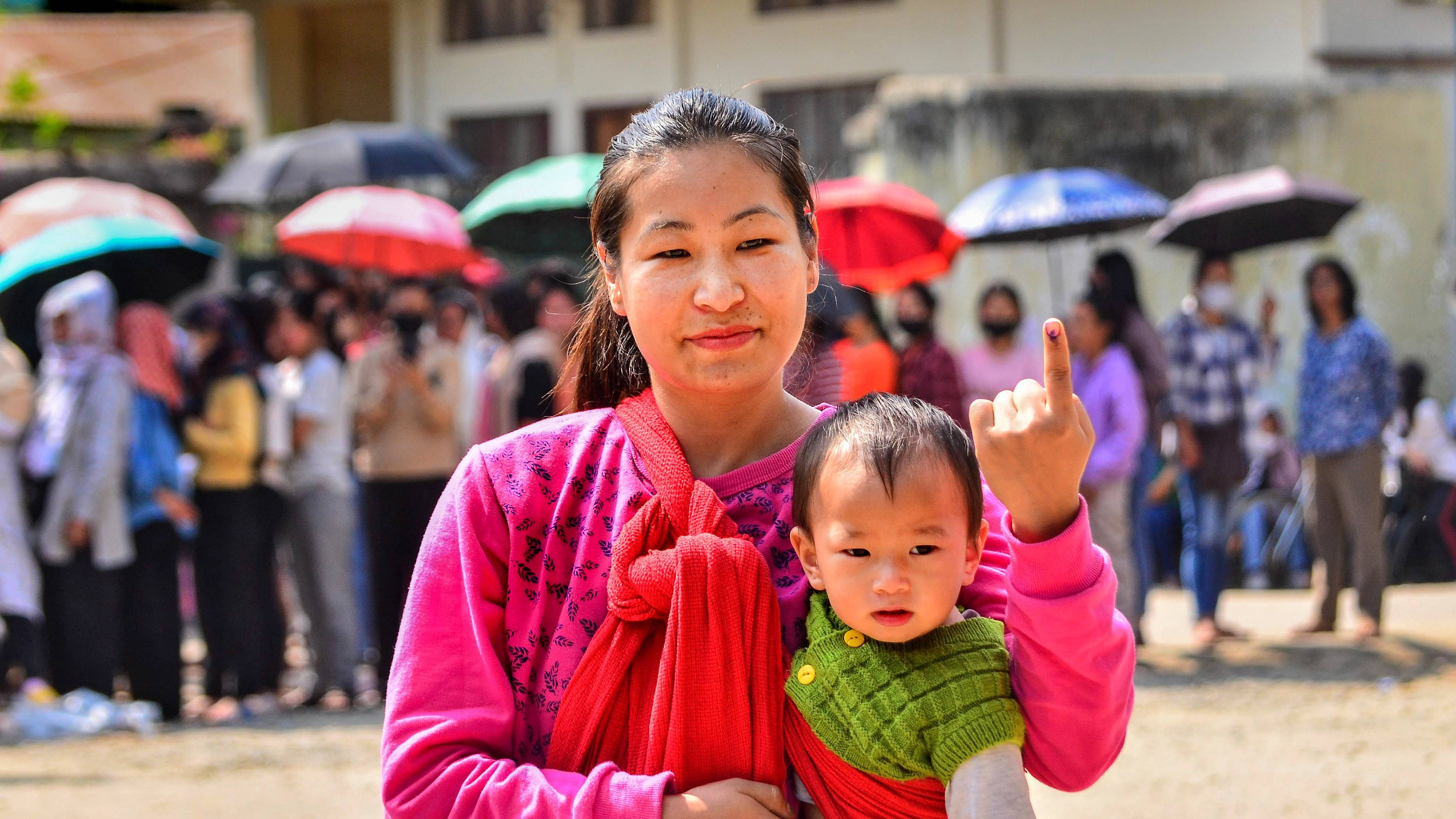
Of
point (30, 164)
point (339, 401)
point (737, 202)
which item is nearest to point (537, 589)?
point (737, 202)

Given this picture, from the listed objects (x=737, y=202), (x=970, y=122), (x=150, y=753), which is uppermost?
(x=970, y=122)

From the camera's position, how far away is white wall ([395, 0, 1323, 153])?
14242mm

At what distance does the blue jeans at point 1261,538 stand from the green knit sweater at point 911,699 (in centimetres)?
830

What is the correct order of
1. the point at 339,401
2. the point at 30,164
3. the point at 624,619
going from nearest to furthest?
the point at 624,619 → the point at 339,401 → the point at 30,164

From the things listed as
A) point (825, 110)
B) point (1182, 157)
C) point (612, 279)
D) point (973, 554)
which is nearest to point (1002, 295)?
point (1182, 157)

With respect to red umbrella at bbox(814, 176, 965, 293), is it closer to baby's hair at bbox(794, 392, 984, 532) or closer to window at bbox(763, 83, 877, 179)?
baby's hair at bbox(794, 392, 984, 532)

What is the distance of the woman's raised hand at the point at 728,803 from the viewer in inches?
67.5

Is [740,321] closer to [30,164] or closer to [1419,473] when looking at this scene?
[1419,473]

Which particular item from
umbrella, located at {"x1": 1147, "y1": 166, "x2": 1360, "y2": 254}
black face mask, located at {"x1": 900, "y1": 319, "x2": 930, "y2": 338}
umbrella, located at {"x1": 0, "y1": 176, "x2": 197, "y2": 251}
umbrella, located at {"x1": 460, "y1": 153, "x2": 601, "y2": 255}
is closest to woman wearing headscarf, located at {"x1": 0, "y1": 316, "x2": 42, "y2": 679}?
umbrella, located at {"x1": 0, "y1": 176, "x2": 197, "y2": 251}

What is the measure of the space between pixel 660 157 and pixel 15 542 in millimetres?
5409

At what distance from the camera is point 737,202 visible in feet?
6.16

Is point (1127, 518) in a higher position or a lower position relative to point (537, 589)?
lower

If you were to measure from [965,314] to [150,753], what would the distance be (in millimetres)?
7592

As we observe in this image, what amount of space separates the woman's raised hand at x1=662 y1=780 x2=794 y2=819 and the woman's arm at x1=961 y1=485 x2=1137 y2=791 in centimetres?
31
